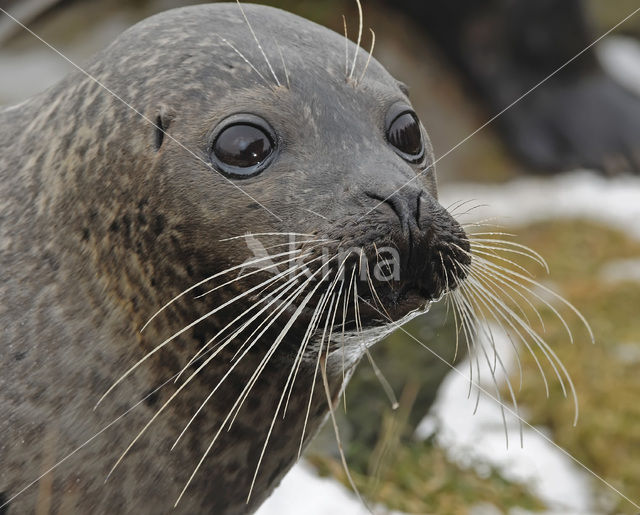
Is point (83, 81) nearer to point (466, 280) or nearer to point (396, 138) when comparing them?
point (396, 138)

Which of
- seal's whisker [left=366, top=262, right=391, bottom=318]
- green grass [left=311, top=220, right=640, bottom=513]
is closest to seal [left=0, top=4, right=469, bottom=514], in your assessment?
seal's whisker [left=366, top=262, right=391, bottom=318]

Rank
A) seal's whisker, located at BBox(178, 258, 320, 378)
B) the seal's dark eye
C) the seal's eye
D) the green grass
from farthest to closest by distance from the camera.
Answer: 1. the green grass
2. the seal's dark eye
3. the seal's eye
4. seal's whisker, located at BBox(178, 258, 320, 378)

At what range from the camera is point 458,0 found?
36.8ft

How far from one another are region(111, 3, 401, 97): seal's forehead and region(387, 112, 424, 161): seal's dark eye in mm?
111

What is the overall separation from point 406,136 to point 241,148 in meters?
0.50

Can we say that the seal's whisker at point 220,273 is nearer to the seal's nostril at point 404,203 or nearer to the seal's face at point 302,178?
the seal's face at point 302,178

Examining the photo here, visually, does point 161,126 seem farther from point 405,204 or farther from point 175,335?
point 405,204

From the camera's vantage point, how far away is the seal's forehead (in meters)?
2.37

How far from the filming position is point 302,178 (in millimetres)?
2252

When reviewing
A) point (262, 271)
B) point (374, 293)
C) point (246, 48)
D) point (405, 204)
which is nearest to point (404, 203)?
point (405, 204)

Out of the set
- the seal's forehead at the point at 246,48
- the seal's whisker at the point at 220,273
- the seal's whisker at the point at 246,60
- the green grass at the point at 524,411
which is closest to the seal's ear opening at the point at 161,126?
the seal's forehead at the point at 246,48

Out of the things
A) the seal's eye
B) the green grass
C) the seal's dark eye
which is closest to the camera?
the seal's eye

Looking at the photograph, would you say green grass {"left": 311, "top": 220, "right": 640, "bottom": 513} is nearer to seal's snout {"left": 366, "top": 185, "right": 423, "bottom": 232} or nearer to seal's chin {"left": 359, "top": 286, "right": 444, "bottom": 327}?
seal's chin {"left": 359, "top": 286, "right": 444, "bottom": 327}

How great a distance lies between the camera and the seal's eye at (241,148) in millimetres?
2270
